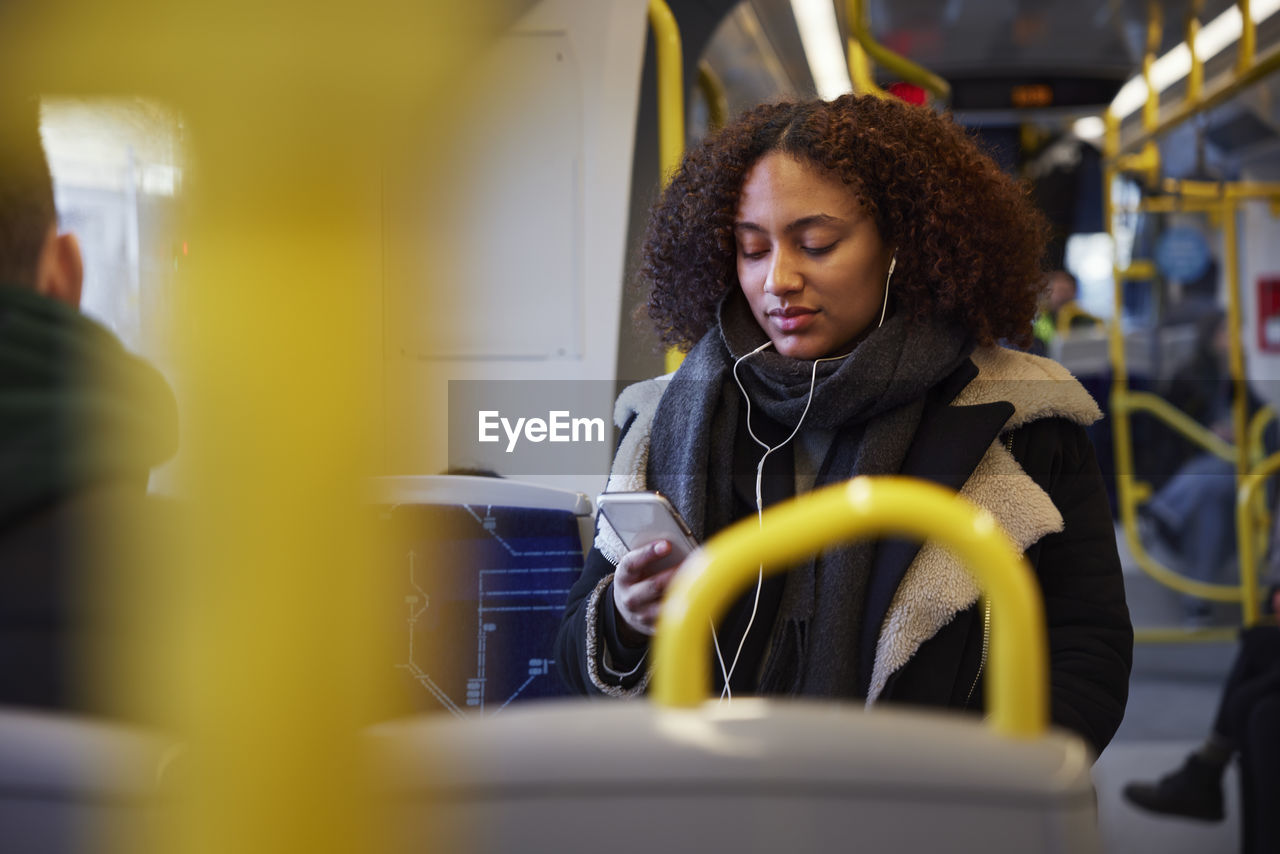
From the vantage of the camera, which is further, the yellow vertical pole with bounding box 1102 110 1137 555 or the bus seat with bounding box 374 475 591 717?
the yellow vertical pole with bounding box 1102 110 1137 555

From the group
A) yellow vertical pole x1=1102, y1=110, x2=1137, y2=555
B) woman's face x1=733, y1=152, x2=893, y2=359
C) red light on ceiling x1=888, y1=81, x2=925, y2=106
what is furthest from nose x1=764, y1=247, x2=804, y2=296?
yellow vertical pole x1=1102, y1=110, x2=1137, y2=555

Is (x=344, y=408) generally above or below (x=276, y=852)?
above

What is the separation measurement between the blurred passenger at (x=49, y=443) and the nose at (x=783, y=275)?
942 millimetres

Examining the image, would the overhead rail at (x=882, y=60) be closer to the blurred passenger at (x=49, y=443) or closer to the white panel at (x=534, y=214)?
the white panel at (x=534, y=214)

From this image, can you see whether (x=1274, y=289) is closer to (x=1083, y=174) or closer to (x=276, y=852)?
(x=1083, y=174)

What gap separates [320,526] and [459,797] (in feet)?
0.47

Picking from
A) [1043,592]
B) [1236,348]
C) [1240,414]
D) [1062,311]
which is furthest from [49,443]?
[1062,311]

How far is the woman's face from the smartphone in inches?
13.6

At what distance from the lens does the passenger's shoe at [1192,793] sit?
3.37 m

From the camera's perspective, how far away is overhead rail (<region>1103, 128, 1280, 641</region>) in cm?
495

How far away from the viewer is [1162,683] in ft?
16.0

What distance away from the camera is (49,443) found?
0.61 metres

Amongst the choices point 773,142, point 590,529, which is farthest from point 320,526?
point 590,529

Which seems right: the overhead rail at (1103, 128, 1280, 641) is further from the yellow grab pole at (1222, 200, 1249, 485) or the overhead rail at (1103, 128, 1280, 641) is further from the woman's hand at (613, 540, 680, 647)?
the woman's hand at (613, 540, 680, 647)
